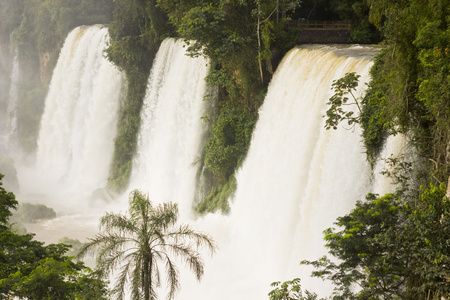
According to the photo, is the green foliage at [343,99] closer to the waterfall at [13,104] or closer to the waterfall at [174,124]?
the waterfall at [174,124]

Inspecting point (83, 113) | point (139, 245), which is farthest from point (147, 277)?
point (83, 113)

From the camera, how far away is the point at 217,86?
22984mm

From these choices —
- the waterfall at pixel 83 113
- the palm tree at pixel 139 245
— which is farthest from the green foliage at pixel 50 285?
the waterfall at pixel 83 113

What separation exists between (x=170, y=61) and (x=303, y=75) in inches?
449

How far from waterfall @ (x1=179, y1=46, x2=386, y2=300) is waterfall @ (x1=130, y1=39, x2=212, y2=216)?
4.42 meters

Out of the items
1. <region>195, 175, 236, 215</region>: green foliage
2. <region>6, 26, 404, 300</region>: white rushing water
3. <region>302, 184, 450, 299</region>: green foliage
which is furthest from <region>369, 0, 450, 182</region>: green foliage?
<region>195, 175, 236, 215</region>: green foliage

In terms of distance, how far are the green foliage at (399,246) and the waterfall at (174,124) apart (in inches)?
566

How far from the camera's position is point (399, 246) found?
28.1 ft

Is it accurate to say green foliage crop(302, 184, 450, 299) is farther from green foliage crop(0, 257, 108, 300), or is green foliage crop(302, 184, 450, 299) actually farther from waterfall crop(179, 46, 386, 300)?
green foliage crop(0, 257, 108, 300)

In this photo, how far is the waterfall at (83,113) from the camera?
3328 centimetres

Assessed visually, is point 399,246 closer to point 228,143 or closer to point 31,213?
point 228,143

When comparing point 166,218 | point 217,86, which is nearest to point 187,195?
point 217,86

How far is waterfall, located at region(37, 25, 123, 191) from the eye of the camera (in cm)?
3328

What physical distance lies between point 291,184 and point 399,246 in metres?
7.29
